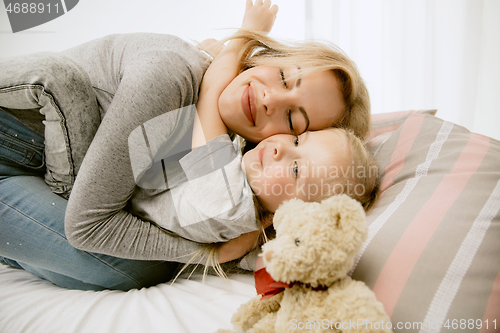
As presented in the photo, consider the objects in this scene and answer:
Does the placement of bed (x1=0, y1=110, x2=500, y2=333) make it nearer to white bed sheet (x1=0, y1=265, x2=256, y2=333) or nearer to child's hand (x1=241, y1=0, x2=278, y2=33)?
white bed sheet (x1=0, y1=265, x2=256, y2=333)

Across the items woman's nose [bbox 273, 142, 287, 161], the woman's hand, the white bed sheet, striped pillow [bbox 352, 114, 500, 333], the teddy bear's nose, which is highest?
woman's nose [bbox 273, 142, 287, 161]

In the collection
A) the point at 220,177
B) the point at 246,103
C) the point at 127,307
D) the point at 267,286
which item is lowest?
the point at 127,307

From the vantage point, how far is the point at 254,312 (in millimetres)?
508

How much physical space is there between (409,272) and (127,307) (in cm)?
59

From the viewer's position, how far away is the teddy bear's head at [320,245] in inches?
15.1

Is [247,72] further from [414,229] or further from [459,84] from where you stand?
[459,84]

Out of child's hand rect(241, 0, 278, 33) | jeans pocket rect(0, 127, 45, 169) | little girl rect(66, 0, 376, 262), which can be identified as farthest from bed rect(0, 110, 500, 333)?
child's hand rect(241, 0, 278, 33)

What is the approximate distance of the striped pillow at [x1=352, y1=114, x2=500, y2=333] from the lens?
0.40 m

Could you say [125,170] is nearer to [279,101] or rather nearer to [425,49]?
[279,101]

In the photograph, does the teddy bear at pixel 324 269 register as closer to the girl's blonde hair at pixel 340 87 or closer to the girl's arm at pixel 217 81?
the girl's blonde hair at pixel 340 87

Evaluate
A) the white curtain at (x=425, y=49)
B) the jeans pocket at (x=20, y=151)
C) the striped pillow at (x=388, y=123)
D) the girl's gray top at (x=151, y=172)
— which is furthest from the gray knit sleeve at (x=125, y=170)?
the white curtain at (x=425, y=49)

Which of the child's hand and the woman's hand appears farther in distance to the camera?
the child's hand

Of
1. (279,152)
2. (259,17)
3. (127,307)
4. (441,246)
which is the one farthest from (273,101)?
(127,307)

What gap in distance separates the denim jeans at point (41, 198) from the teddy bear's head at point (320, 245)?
1.76 feet
